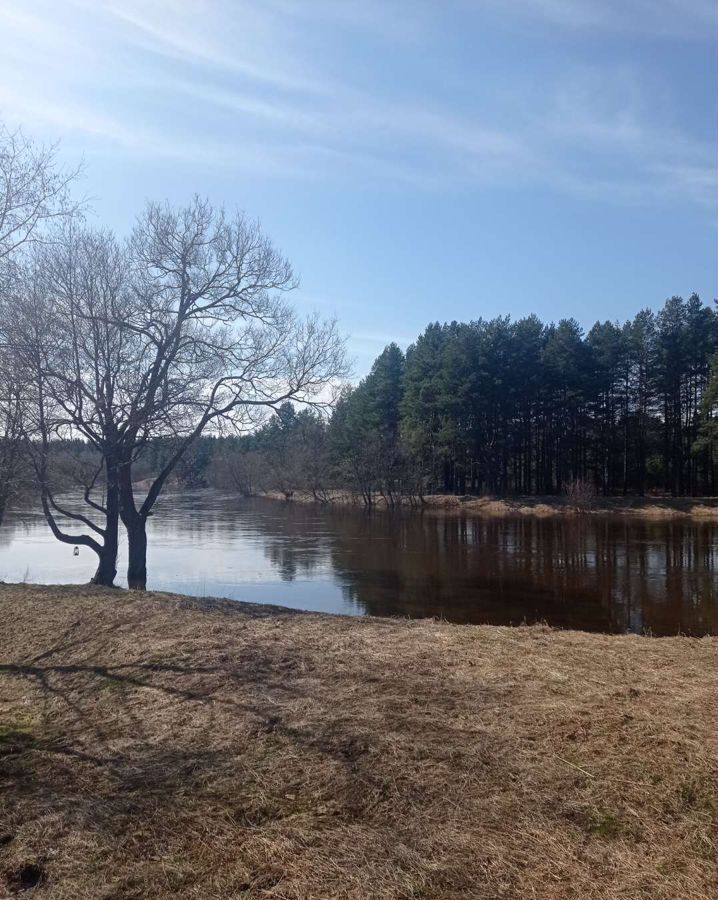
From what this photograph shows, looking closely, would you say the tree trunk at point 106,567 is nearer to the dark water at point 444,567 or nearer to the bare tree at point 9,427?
the dark water at point 444,567

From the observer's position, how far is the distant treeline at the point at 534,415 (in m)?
50.6

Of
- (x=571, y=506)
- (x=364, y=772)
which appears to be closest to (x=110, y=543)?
(x=364, y=772)

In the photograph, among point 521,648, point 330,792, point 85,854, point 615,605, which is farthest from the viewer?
point 615,605

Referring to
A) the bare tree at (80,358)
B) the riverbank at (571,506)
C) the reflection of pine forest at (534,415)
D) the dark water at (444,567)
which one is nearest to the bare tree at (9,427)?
the bare tree at (80,358)

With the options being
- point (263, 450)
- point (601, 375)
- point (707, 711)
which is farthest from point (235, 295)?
point (263, 450)

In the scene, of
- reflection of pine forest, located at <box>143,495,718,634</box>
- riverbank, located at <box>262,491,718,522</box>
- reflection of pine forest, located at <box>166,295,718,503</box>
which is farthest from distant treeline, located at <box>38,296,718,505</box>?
reflection of pine forest, located at <box>143,495,718,634</box>

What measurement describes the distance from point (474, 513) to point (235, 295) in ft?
115

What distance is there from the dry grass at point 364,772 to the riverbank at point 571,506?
1514 inches

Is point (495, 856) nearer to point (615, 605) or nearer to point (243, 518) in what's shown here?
point (615, 605)

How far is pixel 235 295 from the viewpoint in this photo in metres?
16.6

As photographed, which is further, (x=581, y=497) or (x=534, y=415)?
(x=534, y=415)

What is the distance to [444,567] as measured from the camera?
74.7 feet

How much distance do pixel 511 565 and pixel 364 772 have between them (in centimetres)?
1974

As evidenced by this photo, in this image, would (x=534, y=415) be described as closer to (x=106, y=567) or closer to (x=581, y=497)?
(x=581, y=497)
